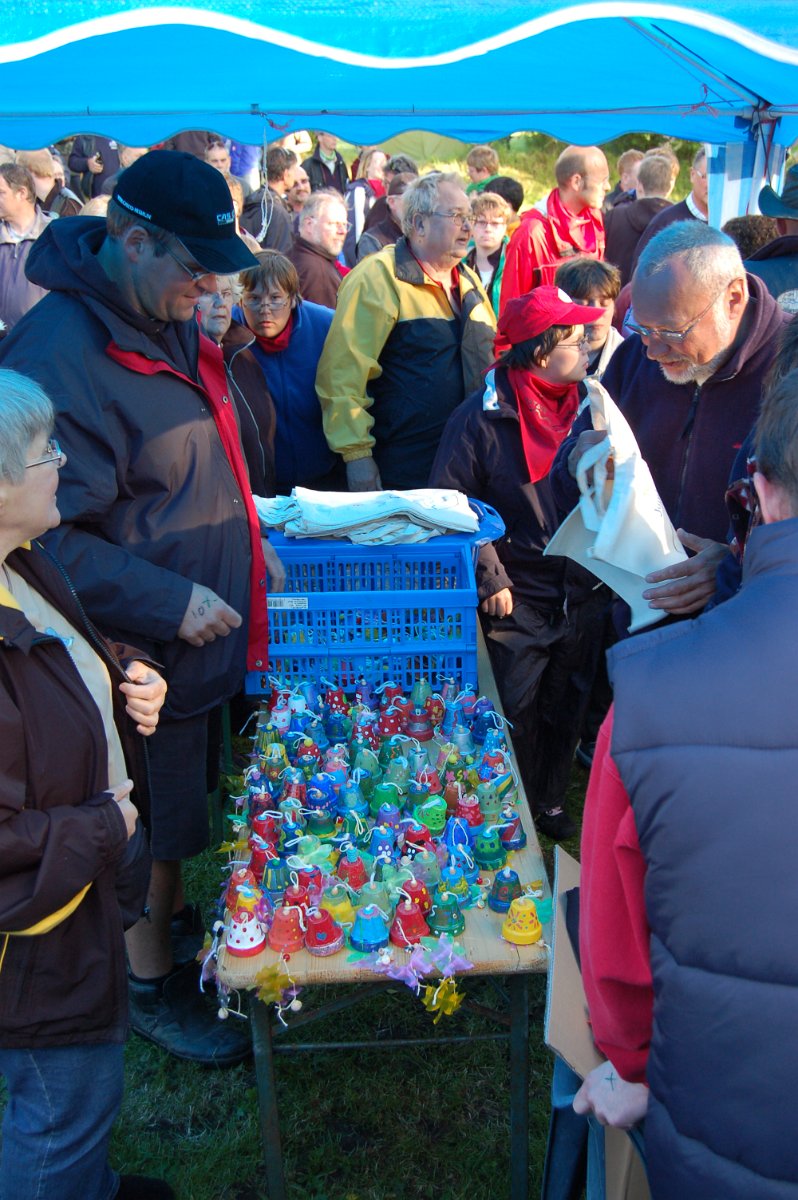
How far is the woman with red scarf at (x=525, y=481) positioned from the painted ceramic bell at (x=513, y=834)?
3.75 feet

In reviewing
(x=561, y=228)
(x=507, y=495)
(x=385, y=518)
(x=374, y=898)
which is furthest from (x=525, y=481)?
(x=561, y=228)

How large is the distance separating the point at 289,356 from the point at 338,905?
2.65 m

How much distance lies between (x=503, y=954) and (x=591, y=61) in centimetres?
432

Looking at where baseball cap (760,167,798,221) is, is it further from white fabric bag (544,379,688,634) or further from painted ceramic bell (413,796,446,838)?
painted ceramic bell (413,796,446,838)

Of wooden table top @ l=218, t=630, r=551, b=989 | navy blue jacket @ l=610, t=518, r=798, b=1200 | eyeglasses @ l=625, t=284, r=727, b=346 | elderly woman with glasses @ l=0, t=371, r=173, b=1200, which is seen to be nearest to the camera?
navy blue jacket @ l=610, t=518, r=798, b=1200

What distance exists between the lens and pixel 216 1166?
2418mm

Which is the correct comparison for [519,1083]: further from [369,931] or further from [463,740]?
[463,740]

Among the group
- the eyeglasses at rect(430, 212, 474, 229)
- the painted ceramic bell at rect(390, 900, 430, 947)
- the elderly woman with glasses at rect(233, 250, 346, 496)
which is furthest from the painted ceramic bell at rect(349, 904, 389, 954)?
the eyeglasses at rect(430, 212, 474, 229)

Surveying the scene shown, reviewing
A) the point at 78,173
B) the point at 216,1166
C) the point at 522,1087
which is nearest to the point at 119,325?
the point at 522,1087

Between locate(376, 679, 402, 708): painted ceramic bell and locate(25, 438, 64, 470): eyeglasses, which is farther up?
locate(25, 438, 64, 470): eyeglasses

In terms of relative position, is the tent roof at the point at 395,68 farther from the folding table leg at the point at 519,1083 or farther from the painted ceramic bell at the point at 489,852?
the folding table leg at the point at 519,1083

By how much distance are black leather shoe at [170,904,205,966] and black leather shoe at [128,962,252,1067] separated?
0.13 meters

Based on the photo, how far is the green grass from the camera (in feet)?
7.75

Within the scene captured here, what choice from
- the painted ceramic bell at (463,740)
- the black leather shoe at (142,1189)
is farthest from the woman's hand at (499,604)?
the black leather shoe at (142,1189)
